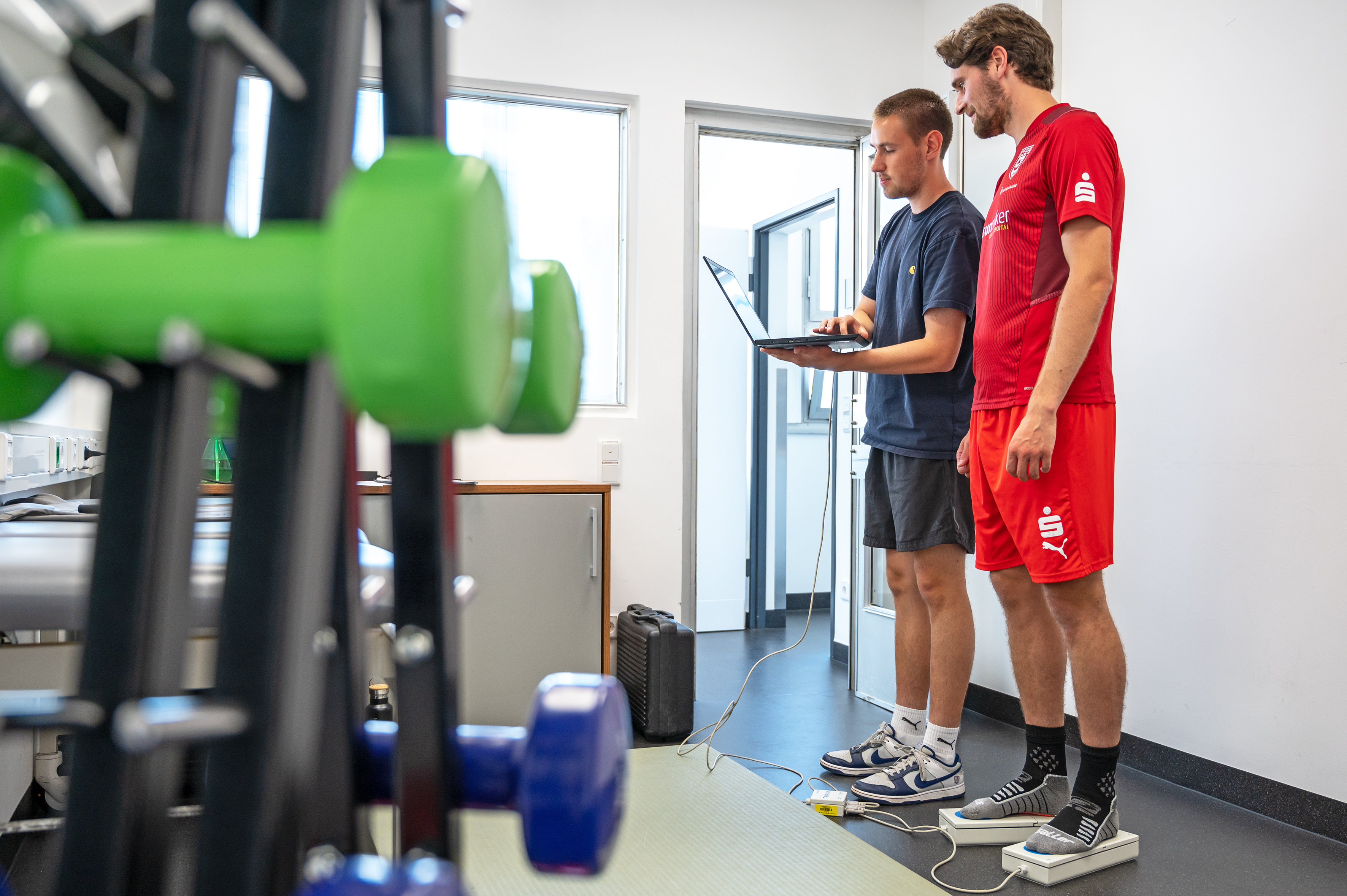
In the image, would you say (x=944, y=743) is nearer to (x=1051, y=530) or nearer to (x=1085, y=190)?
(x=1051, y=530)

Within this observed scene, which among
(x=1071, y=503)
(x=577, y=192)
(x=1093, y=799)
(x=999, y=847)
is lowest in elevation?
(x=999, y=847)

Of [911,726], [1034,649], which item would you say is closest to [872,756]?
[911,726]

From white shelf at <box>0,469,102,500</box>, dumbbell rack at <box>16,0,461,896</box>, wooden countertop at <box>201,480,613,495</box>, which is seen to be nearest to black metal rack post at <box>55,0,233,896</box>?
dumbbell rack at <box>16,0,461,896</box>

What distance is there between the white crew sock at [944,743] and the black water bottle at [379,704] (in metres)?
1.16

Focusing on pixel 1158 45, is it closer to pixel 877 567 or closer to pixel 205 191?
pixel 877 567

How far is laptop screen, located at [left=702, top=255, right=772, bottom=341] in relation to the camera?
2029 millimetres

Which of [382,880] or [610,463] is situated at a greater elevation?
[610,463]

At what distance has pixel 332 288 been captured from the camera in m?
0.29

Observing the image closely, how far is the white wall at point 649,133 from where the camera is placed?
10.0 ft

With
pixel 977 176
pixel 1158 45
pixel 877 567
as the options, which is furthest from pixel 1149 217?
pixel 877 567

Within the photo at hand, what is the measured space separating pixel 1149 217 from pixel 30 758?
277cm

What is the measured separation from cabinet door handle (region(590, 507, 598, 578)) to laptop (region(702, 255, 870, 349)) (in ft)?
2.67

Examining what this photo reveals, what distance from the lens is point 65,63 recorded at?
1.59 feet

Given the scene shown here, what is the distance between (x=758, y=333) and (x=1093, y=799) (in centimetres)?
108
